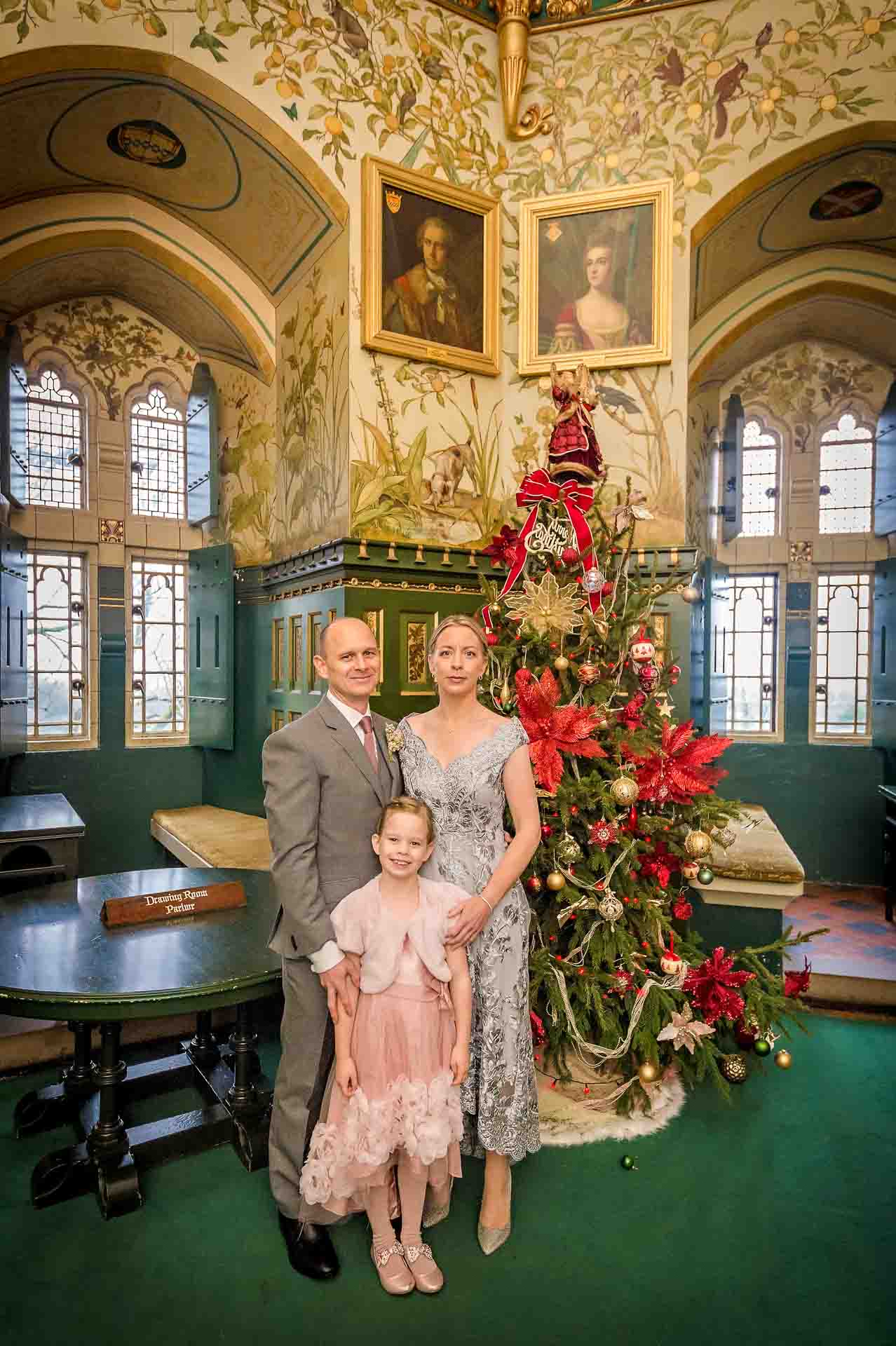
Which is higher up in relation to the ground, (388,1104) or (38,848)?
(38,848)

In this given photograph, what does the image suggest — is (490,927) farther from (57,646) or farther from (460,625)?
(57,646)

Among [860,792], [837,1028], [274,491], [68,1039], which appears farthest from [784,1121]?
[274,491]

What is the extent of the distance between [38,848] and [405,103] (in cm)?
487

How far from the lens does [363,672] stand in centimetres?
249

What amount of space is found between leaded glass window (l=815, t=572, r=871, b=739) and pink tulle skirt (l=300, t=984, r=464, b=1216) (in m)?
6.13

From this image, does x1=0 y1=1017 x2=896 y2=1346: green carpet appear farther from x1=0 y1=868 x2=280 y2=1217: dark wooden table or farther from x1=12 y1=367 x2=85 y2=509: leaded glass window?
x1=12 y1=367 x2=85 y2=509: leaded glass window

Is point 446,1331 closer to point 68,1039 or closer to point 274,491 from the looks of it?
point 68,1039

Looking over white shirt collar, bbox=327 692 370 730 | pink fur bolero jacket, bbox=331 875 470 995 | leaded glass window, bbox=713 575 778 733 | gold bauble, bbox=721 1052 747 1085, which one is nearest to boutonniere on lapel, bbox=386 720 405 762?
white shirt collar, bbox=327 692 370 730

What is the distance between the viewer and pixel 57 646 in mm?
6391

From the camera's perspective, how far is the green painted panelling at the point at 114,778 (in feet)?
20.7

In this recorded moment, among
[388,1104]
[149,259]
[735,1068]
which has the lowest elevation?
[735,1068]

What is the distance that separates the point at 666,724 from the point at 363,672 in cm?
151

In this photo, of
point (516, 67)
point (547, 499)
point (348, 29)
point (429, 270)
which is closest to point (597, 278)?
point (429, 270)

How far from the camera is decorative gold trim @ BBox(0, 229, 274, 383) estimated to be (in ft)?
18.0
